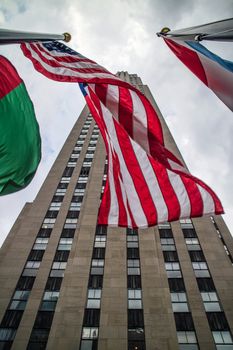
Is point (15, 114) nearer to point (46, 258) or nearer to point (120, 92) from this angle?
point (120, 92)

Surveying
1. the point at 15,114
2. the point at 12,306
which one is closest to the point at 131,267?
the point at 12,306

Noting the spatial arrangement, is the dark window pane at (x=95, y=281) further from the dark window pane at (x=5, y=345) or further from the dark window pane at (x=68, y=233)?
the dark window pane at (x=5, y=345)

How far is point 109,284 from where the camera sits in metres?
24.3

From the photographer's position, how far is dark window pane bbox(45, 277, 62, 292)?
24.5 m

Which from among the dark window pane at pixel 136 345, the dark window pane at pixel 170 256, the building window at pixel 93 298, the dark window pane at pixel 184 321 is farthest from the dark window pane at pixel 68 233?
the dark window pane at pixel 184 321

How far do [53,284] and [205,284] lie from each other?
14.5 metres

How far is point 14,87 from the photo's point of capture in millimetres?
7203

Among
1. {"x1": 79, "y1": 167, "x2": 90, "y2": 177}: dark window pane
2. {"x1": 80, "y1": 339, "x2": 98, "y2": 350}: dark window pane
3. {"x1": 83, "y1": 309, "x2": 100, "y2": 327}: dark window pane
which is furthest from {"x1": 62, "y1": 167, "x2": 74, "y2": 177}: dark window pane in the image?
{"x1": 80, "y1": 339, "x2": 98, "y2": 350}: dark window pane

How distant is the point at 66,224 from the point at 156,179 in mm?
26457

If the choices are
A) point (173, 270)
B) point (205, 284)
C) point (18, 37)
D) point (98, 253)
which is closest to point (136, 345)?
point (173, 270)

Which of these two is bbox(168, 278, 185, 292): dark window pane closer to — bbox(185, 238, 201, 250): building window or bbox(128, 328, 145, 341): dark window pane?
bbox(185, 238, 201, 250): building window

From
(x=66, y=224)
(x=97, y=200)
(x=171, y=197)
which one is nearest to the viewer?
(x=171, y=197)

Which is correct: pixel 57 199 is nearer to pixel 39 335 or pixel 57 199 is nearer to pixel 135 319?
pixel 39 335

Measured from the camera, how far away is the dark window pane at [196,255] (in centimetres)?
2777
